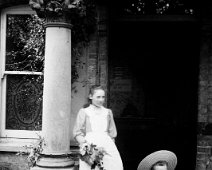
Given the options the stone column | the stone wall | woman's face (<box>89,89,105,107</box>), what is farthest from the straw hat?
the stone wall

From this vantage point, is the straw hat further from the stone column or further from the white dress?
the stone column

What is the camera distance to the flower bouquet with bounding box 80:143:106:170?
5.80m

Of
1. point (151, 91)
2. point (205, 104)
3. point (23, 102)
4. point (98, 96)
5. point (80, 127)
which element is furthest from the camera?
point (151, 91)

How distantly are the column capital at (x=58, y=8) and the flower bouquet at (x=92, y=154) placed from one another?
176 centimetres

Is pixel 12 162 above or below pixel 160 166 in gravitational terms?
below

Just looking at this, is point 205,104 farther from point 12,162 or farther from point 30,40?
point 12,162

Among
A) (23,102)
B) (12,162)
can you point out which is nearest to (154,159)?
(12,162)

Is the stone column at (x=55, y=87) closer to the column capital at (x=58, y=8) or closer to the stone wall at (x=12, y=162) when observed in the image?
the column capital at (x=58, y=8)

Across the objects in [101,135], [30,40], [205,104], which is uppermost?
[30,40]

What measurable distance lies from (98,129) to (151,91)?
4.57 metres

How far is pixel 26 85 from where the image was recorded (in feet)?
26.4

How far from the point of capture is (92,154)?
5797 millimetres

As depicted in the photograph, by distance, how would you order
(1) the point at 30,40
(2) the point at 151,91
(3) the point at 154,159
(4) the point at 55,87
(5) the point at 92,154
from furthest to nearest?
1. (2) the point at 151,91
2. (1) the point at 30,40
3. (4) the point at 55,87
4. (5) the point at 92,154
5. (3) the point at 154,159

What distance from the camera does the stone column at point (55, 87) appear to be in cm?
637
